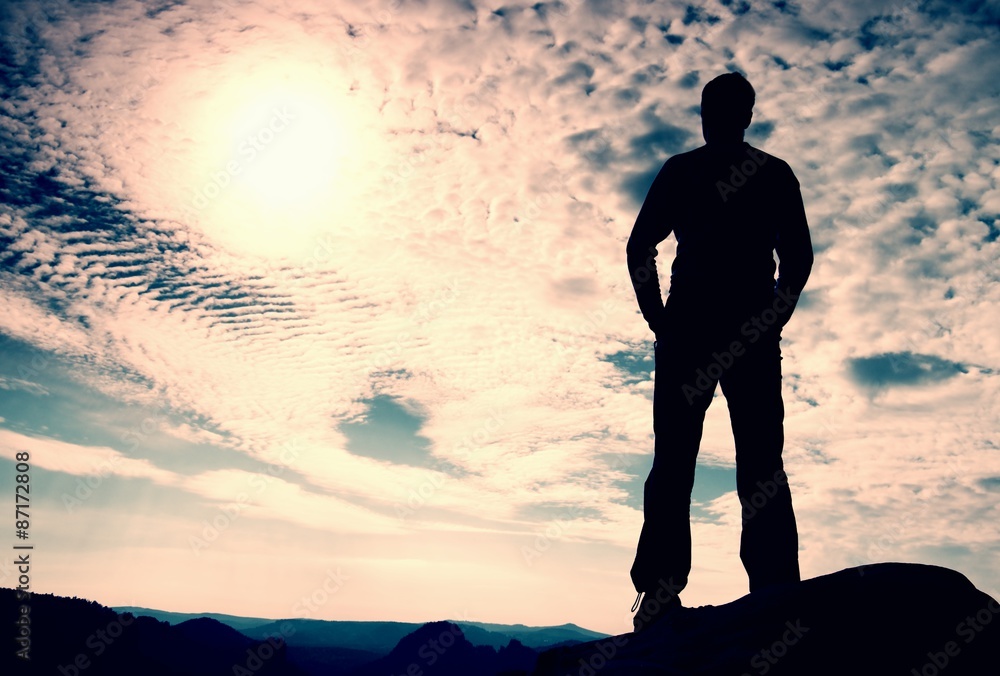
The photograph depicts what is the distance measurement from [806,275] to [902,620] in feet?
10.1

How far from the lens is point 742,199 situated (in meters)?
5.31

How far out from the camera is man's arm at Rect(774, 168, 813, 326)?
5.22 metres

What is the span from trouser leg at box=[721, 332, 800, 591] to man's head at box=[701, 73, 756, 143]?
6.41ft

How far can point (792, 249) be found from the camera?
5305 millimetres

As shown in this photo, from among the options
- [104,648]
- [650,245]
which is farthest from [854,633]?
[104,648]

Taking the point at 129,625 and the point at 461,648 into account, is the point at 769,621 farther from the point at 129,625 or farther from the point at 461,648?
the point at 461,648

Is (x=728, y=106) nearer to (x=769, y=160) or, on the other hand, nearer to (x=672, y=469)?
(x=769, y=160)

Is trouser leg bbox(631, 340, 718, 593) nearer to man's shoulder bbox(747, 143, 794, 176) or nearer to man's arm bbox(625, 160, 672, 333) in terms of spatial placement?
man's arm bbox(625, 160, 672, 333)

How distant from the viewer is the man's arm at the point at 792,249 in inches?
205

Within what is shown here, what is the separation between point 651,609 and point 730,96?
181 inches

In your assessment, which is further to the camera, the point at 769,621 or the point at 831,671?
the point at 769,621

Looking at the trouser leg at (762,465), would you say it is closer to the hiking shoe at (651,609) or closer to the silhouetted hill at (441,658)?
the hiking shoe at (651,609)

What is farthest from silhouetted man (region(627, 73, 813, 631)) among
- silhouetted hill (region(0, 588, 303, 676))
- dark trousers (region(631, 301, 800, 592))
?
silhouetted hill (region(0, 588, 303, 676))

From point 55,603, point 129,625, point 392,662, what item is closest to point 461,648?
point 392,662
